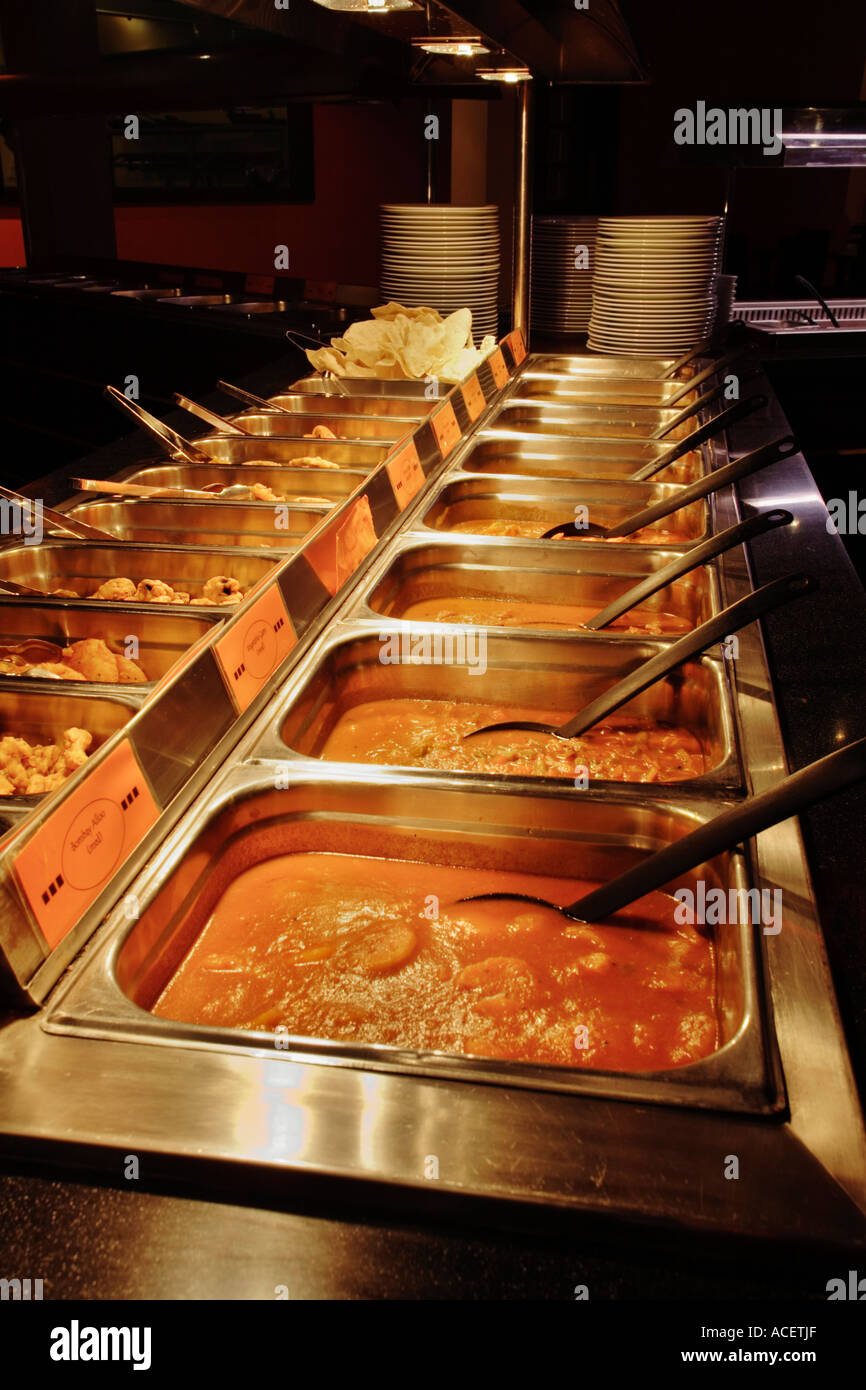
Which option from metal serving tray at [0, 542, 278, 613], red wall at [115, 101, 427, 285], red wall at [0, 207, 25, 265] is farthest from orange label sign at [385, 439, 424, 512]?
red wall at [115, 101, 427, 285]

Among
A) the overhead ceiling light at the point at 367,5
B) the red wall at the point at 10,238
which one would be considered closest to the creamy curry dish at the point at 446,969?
the overhead ceiling light at the point at 367,5

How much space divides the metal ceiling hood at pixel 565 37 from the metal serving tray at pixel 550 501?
0.85 metres

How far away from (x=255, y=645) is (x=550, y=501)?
1128 mm

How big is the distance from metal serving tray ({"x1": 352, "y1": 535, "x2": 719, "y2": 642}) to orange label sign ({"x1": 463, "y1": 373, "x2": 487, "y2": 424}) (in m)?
0.89

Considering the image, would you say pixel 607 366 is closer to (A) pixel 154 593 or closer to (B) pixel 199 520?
(B) pixel 199 520

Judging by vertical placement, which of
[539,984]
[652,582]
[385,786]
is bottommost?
[539,984]

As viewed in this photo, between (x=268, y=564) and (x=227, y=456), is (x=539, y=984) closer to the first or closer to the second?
(x=268, y=564)

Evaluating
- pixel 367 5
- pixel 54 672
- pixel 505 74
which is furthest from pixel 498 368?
pixel 54 672

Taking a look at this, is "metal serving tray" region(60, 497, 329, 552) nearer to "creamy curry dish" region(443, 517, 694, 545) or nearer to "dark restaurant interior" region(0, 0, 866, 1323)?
"dark restaurant interior" region(0, 0, 866, 1323)

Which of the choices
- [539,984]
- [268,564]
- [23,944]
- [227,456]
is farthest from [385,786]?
[227,456]

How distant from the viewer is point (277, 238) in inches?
372

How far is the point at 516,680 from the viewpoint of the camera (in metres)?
1.55

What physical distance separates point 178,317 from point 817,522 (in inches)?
103
